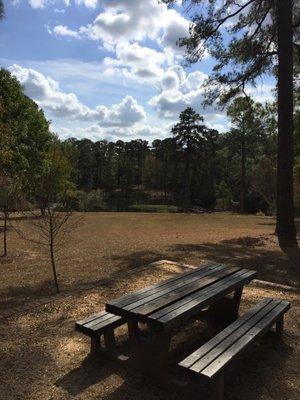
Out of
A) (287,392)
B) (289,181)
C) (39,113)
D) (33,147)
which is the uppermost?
(39,113)

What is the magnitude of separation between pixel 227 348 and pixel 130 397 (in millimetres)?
874

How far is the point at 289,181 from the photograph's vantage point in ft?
36.7

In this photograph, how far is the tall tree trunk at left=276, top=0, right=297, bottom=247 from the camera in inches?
441

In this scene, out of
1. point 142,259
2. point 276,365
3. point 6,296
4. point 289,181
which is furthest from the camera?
point 289,181

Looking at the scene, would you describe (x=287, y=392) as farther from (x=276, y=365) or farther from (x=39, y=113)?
(x=39, y=113)

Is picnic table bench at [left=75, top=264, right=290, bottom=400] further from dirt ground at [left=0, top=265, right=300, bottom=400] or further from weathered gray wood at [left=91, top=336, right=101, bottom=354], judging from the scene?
dirt ground at [left=0, top=265, right=300, bottom=400]

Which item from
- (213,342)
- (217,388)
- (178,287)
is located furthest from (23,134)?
(217,388)

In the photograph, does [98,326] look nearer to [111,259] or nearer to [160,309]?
[160,309]

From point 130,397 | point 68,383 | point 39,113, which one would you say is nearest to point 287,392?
point 130,397

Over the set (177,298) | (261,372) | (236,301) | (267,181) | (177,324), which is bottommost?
(261,372)

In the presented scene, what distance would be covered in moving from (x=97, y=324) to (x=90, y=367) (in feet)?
1.28

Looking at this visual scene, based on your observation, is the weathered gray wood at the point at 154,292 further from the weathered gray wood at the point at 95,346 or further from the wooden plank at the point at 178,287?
the weathered gray wood at the point at 95,346

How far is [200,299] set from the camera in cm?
403

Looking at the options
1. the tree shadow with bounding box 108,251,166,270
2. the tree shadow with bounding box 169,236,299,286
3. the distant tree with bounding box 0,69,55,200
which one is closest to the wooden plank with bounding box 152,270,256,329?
the tree shadow with bounding box 169,236,299,286
